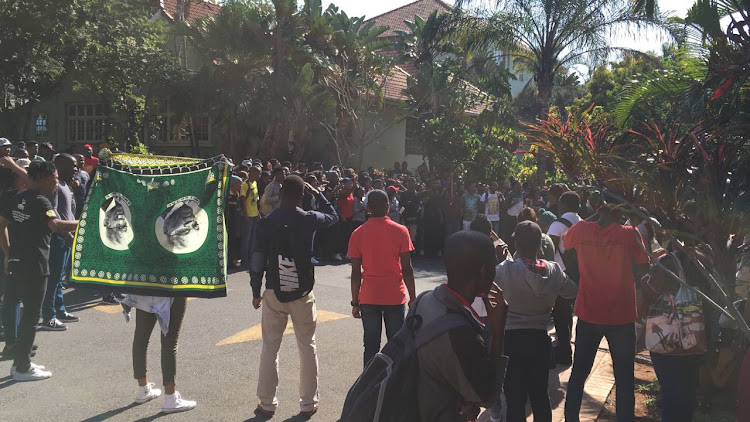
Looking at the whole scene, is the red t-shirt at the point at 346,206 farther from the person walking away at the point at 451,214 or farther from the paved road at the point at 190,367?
the paved road at the point at 190,367

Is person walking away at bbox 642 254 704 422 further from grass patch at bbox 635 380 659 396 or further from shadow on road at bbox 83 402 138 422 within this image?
shadow on road at bbox 83 402 138 422

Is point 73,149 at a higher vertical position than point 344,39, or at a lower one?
lower

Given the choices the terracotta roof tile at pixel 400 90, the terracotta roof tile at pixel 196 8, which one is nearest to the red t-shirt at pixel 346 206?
the terracotta roof tile at pixel 400 90

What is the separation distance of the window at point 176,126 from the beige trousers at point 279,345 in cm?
1708

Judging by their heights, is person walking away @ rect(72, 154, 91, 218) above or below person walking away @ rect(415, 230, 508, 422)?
above

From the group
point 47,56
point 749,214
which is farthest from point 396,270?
point 47,56

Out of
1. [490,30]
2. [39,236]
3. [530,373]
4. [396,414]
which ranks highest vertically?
[490,30]

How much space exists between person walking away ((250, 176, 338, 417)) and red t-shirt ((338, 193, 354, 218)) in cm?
880

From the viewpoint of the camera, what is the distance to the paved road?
Result: 5266mm

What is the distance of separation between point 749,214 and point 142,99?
2125 centimetres

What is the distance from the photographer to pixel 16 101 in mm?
24641

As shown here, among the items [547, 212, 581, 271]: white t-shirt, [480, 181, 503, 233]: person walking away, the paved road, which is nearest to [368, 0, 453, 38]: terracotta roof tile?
[480, 181, 503, 233]: person walking away

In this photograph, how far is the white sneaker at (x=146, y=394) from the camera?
5.38 m

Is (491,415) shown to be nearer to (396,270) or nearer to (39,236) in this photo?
(396,270)
